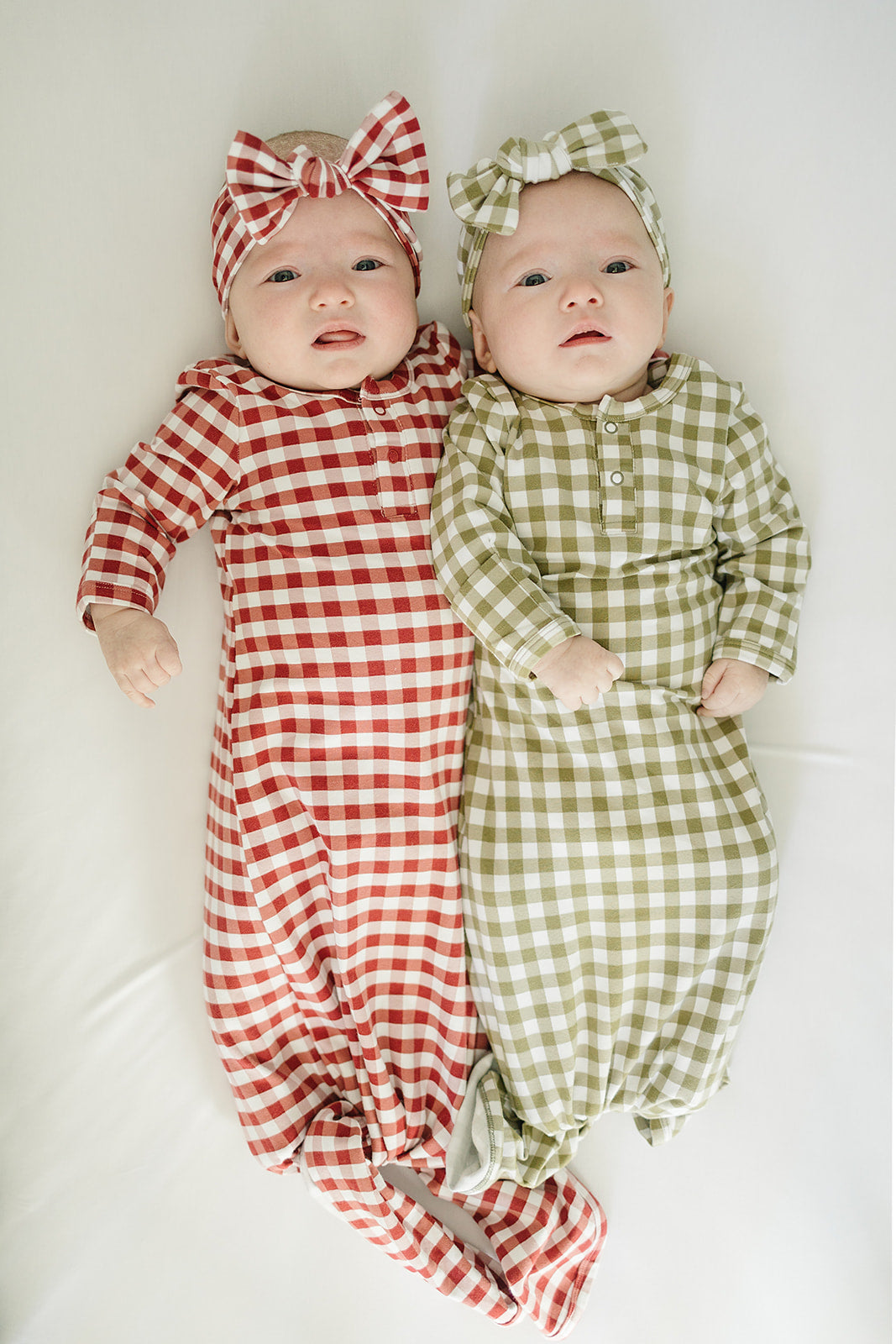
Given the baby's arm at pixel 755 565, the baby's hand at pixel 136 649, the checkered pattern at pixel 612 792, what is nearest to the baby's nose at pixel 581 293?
the checkered pattern at pixel 612 792

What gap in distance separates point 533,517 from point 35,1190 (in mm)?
1023

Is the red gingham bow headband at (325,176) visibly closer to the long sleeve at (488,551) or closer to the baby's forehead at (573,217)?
the baby's forehead at (573,217)

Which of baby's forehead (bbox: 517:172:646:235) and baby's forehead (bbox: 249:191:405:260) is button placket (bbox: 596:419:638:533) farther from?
baby's forehead (bbox: 249:191:405:260)

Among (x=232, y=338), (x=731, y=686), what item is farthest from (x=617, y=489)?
(x=232, y=338)

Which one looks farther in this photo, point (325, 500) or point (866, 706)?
point (866, 706)

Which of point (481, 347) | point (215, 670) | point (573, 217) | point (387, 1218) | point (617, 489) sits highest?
point (573, 217)

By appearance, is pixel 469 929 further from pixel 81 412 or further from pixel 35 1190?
pixel 81 412

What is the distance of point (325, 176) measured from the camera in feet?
3.12

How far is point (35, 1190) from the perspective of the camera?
1094 mm

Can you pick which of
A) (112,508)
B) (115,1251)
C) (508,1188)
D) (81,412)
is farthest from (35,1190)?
(81,412)

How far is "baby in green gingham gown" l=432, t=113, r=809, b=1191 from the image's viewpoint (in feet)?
3.25

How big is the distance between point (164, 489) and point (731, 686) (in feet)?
2.30

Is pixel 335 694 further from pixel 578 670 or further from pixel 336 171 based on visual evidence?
pixel 336 171

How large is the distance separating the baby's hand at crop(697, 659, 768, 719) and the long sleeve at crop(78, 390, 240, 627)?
2.01ft
